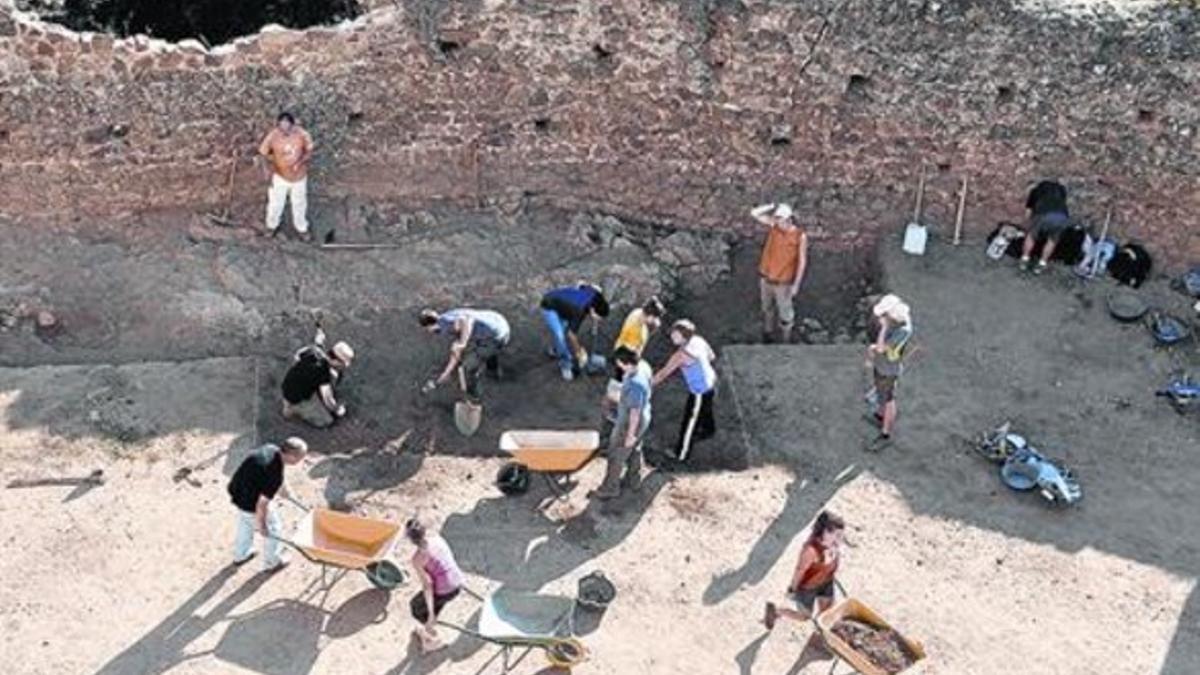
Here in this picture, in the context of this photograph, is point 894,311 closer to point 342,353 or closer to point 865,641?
point 865,641

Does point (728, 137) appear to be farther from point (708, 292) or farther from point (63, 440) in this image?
point (63, 440)

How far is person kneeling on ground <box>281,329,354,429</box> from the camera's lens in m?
16.2

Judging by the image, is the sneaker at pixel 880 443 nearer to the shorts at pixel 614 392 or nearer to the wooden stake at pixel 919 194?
the shorts at pixel 614 392

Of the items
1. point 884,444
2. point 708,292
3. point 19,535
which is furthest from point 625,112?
point 19,535

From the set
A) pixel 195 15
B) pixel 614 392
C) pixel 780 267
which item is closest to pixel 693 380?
pixel 614 392

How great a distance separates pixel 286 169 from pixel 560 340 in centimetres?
322

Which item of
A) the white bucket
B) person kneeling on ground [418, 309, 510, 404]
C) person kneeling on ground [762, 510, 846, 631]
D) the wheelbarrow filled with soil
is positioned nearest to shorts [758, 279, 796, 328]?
the white bucket

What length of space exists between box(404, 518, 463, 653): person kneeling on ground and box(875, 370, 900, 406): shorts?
14.7ft

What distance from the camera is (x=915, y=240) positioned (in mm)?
18641

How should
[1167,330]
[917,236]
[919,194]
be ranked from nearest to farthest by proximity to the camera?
[1167,330]
[917,236]
[919,194]

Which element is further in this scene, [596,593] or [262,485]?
[596,593]

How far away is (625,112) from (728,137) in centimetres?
112

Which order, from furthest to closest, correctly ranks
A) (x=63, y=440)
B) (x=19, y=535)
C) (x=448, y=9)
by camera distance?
1. (x=448, y=9)
2. (x=63, y=440)
3. (x=19, y=535)

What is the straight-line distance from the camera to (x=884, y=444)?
53.7 feet
